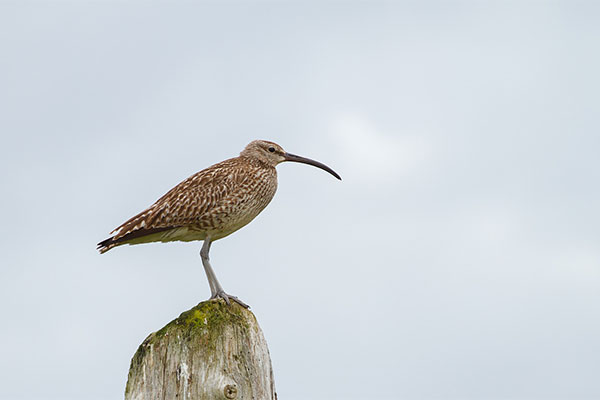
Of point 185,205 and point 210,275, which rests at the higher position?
point 185,205

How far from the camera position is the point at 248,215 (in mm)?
12930

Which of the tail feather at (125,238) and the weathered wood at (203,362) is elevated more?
the tail feather at (125,238)

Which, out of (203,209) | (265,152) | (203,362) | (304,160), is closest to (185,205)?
(203,209)

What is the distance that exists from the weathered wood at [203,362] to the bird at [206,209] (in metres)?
4.47

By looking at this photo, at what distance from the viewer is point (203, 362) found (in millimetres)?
6707

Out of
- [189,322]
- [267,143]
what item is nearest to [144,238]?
[267,143]

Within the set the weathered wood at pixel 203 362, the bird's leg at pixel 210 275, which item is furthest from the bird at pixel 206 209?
the weathered wood at pixel 203 362

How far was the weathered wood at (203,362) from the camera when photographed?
6.57 m

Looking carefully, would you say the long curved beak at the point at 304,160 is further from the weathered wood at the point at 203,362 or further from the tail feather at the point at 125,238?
the weathered wood at the point at 203,362

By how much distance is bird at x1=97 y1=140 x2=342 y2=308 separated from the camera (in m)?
12.2

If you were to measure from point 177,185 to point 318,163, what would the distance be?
2.85 meters

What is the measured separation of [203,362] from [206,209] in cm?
576

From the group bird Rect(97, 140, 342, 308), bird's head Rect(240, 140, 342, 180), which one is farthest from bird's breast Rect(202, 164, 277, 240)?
bird's head Rect(240, 140, 342, 180)

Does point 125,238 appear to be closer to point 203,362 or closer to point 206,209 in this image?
point 206,209
